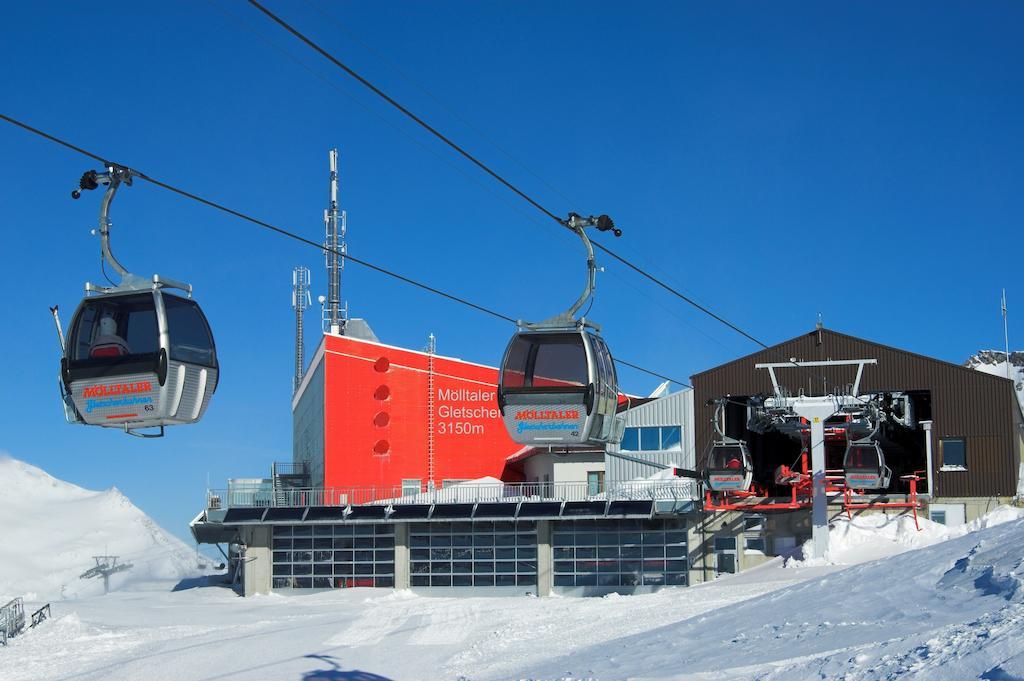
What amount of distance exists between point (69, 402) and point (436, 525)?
28.7m

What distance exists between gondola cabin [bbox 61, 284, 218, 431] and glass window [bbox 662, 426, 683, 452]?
32.3 m

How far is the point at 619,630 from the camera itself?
25.4 m

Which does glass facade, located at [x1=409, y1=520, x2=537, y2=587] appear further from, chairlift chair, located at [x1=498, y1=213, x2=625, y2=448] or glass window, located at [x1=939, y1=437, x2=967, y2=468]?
chairlift chair, located at [x1=498, y1=213, x2=625, y2=448]

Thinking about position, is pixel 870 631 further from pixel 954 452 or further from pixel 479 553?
pixel 954 452

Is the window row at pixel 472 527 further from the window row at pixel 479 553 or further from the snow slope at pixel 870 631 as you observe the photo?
the snow slope at pixel 870 631

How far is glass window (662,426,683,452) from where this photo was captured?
144ft


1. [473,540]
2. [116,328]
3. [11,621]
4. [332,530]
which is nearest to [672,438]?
[473,540]

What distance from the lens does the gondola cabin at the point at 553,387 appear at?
1481 cm

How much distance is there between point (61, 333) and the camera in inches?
521

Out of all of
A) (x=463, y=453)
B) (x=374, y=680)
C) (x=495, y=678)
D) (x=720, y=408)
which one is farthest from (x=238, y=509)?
(x=495, y=678)

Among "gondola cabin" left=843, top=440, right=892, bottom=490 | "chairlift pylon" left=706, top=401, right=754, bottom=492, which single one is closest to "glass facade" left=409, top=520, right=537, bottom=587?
"chairlift pylon" left=706, top=401, right=754, bottom=492

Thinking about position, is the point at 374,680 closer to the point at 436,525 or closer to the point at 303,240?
the point at 303,240

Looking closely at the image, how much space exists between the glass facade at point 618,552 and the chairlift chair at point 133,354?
28575mm

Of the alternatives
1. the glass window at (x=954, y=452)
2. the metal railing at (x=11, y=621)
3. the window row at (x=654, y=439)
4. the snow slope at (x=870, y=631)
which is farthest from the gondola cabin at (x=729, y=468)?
the metal railing at (x=11, y=621)
